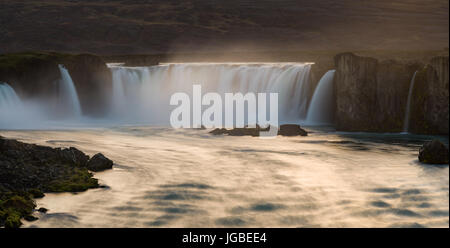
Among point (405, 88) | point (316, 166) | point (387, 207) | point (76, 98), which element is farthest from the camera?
point (76, 98)

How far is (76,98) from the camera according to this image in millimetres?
39469

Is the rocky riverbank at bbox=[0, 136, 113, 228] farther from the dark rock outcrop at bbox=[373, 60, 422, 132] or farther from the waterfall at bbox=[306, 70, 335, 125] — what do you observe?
the waterfall at bbox=[306, 70, 335, 125]

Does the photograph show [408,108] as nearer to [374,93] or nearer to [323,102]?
[374,93]

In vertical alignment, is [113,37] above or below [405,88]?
above

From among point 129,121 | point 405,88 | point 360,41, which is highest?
point 360,41

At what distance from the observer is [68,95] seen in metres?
39.1

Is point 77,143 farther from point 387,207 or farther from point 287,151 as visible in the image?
point 387,207

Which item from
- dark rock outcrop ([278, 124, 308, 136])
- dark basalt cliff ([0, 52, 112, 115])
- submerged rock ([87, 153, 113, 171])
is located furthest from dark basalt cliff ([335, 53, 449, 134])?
dark basalt cliff ([0, 52, 112, 115])

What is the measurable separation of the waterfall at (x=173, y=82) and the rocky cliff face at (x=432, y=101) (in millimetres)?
10202

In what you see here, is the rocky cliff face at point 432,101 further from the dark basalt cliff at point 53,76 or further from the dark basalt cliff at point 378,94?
the dark basalt cliff at point 53,76

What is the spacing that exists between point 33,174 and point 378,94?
2167cm

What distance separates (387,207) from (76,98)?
1210 inches
